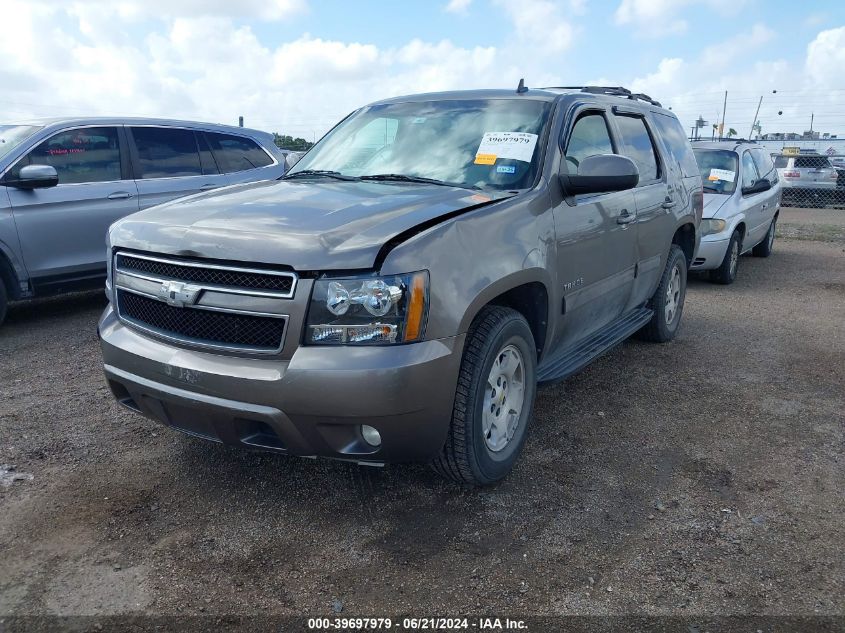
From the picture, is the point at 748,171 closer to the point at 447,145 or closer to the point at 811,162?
the point at 447,145

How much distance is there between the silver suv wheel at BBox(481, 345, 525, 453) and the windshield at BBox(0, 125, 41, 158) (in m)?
4.99

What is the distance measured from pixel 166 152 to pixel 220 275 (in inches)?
191

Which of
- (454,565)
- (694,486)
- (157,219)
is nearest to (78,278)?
(157,219)

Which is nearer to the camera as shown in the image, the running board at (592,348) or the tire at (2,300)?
the running board at (592,348)

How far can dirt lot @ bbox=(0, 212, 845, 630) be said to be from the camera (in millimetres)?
2627

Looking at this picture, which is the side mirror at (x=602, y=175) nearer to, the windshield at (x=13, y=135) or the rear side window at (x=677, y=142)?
the rear side window at (x=677, y=142)

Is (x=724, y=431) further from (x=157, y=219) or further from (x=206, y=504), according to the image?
(x=157, y=219)

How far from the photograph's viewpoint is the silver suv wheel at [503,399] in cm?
328

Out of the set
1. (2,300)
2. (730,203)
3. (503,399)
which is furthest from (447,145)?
(730,203)

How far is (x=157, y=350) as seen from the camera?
3.03 metres

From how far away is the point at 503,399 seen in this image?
3414mm

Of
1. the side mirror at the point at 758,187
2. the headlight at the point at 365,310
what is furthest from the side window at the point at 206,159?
the side mirror at the point at 758,187

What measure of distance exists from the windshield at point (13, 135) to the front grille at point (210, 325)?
3821mm

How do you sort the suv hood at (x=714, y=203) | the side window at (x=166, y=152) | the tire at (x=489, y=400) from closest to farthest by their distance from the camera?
the tire at (x=489, y=400)
the side window at (x=166, y=152)
the suv hood at (x=714, y=203)
